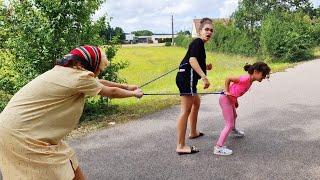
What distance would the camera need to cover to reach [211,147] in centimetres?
664

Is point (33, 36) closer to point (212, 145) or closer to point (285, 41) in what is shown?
point (212, 145)

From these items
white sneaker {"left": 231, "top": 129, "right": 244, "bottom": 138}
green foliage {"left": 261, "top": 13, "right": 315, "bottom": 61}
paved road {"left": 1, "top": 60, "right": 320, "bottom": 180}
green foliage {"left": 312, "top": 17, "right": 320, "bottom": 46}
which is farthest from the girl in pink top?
green foliage {"left": 312, "top": 17, "right": 320, "bottom": 46}

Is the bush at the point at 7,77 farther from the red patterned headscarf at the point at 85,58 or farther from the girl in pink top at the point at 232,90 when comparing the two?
the red patterned headscarf at the point at 85,58

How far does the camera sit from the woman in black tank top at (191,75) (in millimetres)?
→ 6012

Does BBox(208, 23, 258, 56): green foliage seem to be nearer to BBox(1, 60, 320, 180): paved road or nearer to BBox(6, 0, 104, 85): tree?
BBox(1, 60, 320, 180): paved road

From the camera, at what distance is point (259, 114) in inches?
355

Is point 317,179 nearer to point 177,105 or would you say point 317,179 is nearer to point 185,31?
point 177,105

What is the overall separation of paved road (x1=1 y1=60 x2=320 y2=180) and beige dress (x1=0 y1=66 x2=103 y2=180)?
2.15m

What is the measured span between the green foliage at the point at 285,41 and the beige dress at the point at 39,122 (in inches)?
858

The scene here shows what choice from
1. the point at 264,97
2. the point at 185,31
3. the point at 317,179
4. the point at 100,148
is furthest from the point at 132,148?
the point at 185,31

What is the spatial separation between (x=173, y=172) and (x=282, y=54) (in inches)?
794

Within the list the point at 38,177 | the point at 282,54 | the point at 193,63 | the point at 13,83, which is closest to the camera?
the point at 38,177

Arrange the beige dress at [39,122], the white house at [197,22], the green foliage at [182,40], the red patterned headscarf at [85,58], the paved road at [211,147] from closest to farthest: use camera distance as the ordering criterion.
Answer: the beige dress at [39,122] < the red patterned headscarf at [85,58] < the paved road at [211,147] < the white house at [197,22] < the green foliage at [182,40]

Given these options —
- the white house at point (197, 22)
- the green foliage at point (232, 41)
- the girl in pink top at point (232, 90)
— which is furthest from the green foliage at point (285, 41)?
the girl in pink top at point (232, 90)
